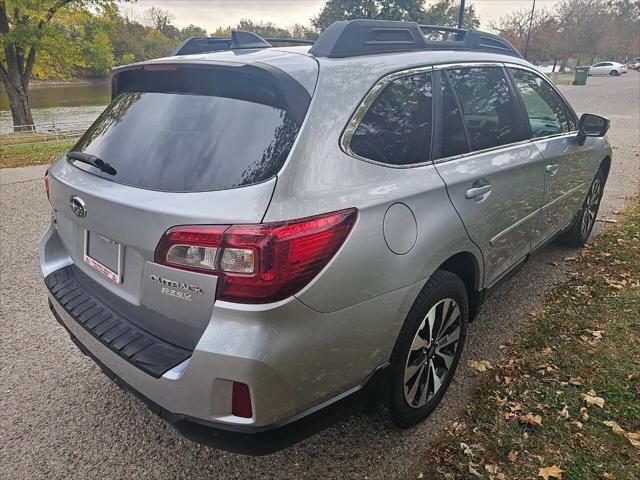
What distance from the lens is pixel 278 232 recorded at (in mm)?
1621

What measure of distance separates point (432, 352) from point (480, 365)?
73 centimetres

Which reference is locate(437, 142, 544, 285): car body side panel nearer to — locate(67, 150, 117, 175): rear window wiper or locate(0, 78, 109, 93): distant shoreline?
locate(67, 150, 117, 175): rear window wiper

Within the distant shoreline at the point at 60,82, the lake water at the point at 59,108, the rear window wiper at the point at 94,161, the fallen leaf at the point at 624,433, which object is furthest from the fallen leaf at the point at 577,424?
the distant shoreline at the point at 60,82

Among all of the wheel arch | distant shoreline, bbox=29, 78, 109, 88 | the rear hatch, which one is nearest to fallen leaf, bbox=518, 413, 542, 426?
the wheel arch

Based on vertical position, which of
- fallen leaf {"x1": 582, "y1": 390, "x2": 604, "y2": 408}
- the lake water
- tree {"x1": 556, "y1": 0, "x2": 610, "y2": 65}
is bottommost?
the lake water

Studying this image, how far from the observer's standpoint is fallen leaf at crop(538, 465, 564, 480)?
216cm

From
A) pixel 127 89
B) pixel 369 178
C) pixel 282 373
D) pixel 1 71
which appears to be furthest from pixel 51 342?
pixel 1 71

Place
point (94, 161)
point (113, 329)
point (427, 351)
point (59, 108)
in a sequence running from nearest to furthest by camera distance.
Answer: point (113, 329) → point (94, 161) → point (427, 351) → point (59, 108)

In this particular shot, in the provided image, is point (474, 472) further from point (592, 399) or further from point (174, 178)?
point (174, 178)

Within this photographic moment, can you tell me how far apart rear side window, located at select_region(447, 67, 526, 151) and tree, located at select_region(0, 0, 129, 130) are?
22.1 meters

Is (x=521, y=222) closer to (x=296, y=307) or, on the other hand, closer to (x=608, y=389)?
(x=608, y=389)

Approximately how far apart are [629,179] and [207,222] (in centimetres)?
834

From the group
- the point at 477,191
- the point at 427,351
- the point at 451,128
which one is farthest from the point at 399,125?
the point at 427,351

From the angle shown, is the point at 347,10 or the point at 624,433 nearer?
the point at 624,433
